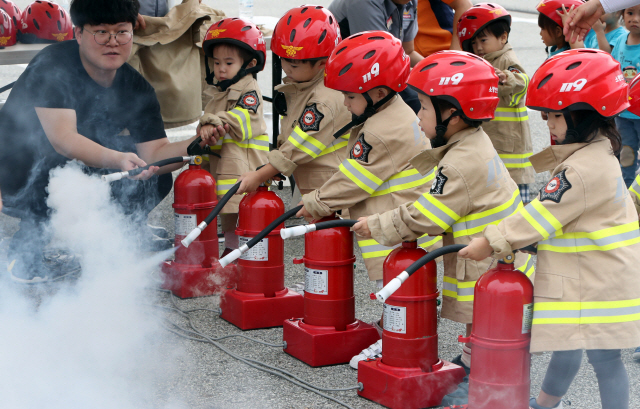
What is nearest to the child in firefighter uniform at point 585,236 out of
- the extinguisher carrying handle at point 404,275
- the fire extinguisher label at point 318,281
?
the extinguisher carrying handle at point 404,275

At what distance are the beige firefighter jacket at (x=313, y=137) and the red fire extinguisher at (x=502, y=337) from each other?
1591 millimetres

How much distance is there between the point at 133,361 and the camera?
348 cm

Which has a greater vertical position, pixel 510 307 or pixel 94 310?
pixel 510 307

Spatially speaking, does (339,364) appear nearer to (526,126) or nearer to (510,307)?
(510,307)

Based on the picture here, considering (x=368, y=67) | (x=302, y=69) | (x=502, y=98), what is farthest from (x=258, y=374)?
(x=502, y=98)

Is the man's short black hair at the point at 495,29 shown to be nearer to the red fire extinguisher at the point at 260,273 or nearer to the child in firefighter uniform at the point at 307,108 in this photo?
the child in firefighter uniform at the point at 307,108

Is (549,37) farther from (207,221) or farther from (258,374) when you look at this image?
(258,374)

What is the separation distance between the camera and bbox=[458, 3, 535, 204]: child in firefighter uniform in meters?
5.35

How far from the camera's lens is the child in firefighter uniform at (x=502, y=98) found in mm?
5352

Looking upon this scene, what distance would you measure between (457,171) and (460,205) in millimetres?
146

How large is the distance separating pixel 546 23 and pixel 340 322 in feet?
10.7

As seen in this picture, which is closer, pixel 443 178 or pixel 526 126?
pixel 443 178

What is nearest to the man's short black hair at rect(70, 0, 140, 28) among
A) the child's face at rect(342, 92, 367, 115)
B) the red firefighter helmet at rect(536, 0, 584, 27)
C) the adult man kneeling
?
the adult man kneeling

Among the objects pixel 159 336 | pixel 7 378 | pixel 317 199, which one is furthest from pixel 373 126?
pixel 7 378
